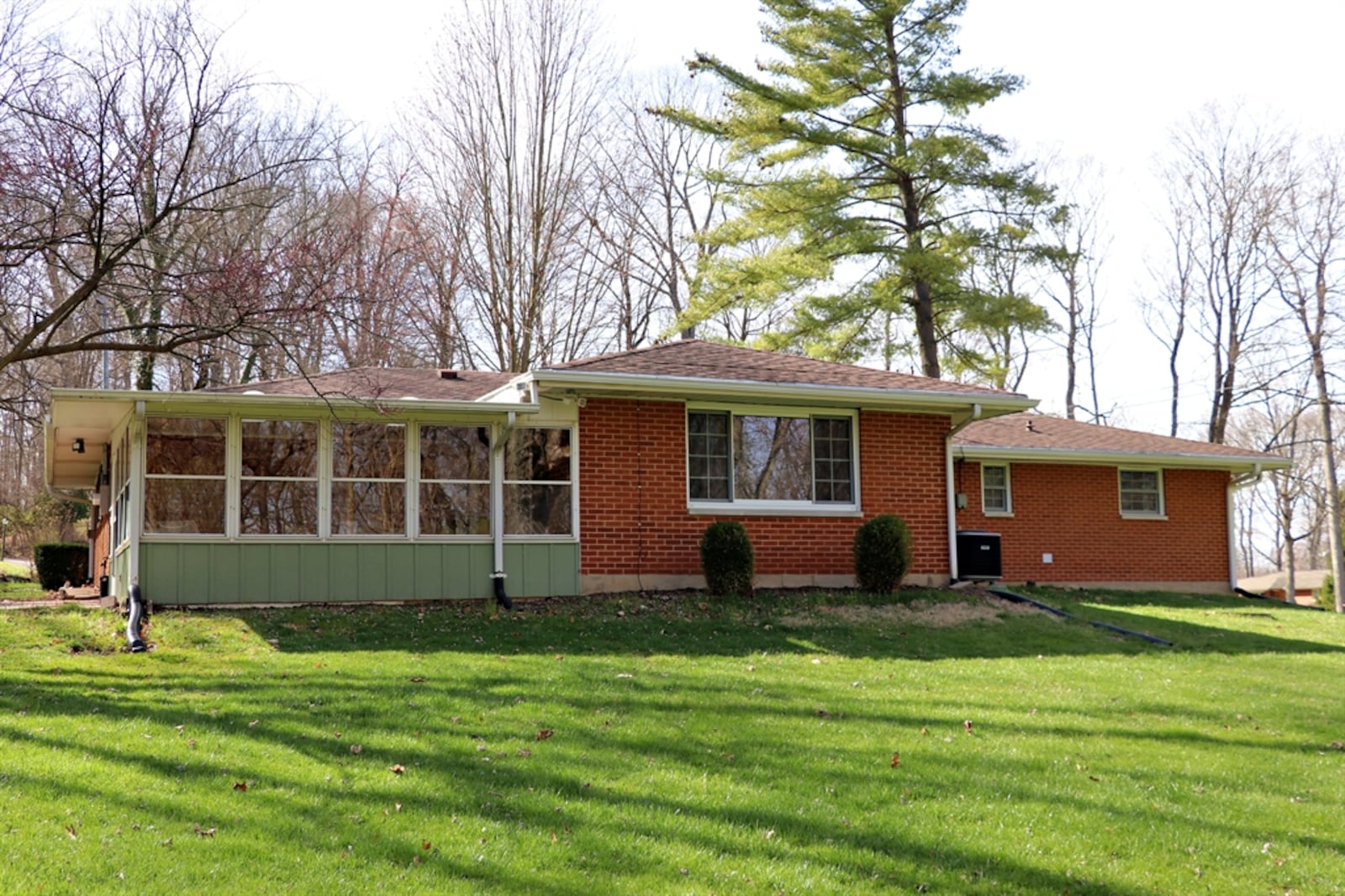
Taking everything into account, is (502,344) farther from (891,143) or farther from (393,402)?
(393,402)

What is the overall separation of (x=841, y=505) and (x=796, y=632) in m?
3.66

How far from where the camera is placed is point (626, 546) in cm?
1573

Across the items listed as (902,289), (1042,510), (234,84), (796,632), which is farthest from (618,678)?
(902,289)

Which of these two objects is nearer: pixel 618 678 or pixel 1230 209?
pixel 618 678

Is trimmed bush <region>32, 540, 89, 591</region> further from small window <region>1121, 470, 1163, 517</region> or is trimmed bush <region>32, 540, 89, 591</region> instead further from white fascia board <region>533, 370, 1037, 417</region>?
small window <region>1121, 470, 1163, 517</region>

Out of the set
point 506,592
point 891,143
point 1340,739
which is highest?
point 891,143

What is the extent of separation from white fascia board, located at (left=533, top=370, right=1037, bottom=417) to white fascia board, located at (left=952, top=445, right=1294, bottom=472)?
245cm

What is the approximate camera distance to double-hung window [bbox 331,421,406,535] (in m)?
14.9

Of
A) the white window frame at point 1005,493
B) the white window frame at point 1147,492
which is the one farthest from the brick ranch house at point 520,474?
the white window frame at point 1147,492

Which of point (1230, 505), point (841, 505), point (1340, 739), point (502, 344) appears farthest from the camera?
point (502, 344)

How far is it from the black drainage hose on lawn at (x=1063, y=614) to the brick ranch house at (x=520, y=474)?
0.88 meters

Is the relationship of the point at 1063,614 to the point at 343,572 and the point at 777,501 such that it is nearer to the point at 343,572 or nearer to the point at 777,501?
the point at 777,501

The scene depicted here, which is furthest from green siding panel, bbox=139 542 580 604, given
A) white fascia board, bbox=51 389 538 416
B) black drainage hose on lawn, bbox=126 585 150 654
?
white fascia board, bbox=51 389 538 416

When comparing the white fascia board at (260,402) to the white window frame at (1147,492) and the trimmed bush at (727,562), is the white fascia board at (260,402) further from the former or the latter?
the white window frame at (1147,492)
